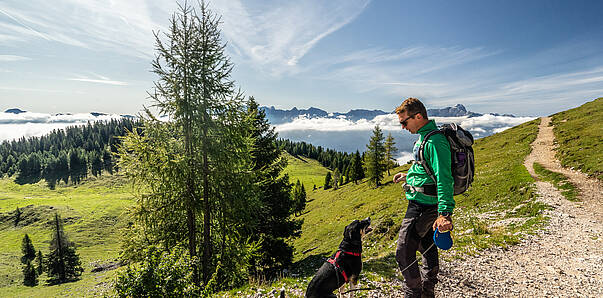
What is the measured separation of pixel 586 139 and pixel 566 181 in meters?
17.2

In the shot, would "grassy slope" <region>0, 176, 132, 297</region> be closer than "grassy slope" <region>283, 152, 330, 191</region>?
Yes

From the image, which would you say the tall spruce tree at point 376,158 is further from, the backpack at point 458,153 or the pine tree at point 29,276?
the pine tree at point 29,276

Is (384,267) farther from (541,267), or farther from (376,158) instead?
(376,158)

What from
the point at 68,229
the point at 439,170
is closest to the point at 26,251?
the point at 68,229

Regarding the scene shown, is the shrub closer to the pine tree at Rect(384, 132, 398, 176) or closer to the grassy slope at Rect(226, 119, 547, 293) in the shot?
the grassy slope at Rect(226, 119, 547, 293)

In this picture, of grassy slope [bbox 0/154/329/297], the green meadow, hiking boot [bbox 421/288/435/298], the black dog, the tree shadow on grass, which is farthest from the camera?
grassy slope [bbox 0/154/329/297]

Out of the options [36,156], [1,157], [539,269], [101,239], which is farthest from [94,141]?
[539,269]

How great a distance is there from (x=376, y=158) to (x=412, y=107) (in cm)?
4560

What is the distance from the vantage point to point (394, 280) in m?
6.55

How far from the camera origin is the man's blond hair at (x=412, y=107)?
3799 mm

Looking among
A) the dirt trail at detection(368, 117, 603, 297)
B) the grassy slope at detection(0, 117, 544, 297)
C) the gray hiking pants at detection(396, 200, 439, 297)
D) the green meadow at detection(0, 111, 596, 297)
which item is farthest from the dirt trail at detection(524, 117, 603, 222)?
the gray hiking pants at detection(396, 200, 439, 297)

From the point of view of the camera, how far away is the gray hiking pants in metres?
3.74

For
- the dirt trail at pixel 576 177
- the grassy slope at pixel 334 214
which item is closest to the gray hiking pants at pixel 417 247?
the grassy slope at pixel 334 214

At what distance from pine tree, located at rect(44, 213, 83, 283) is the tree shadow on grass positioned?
69.9 metres
